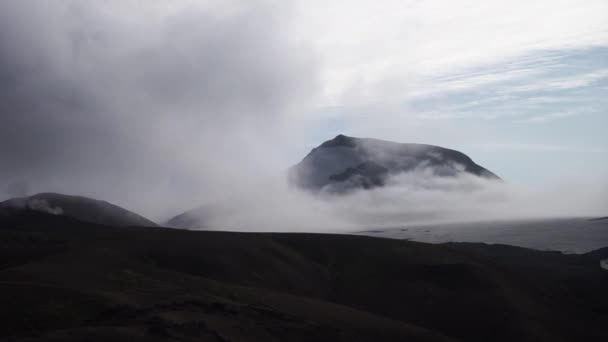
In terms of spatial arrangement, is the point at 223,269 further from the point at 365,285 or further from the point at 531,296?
the point at 531,296

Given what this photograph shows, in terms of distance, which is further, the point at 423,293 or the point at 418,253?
the point at 418,253

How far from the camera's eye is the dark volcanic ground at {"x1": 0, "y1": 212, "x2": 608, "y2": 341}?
3750 centimetres

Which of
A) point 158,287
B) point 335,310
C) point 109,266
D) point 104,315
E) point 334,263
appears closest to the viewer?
point 104,315

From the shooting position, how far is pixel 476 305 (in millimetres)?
68000

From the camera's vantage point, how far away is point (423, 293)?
7100cm

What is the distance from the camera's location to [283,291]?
214 feet

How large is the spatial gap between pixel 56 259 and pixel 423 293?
43.1 metres

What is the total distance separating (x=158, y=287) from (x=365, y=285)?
1279 inches

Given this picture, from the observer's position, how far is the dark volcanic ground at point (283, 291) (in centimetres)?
3750

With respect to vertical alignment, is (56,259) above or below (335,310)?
above

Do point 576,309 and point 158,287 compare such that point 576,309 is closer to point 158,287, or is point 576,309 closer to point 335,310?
point 335,310

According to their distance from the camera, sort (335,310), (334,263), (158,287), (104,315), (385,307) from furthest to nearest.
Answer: (334,263)
(385,307)
(335,310)
(158,287)
(104,315)

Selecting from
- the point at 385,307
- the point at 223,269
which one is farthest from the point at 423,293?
the point at 223,269

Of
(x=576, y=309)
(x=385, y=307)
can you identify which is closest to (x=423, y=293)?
(x=385, y=307)
